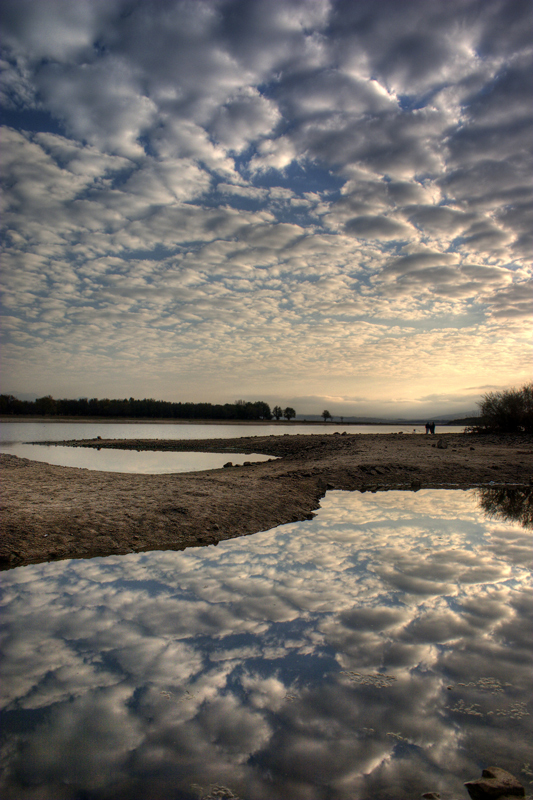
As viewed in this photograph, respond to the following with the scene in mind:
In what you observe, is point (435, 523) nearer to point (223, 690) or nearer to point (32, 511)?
point (223, 690)

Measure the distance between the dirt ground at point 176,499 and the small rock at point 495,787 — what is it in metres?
5.98

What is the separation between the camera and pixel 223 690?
3.49 m

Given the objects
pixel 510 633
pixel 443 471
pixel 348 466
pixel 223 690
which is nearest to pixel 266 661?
pixel 223 690

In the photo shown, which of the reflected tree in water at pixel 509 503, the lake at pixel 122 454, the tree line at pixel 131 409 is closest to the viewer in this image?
the reflected tree in water at pixel 509 503

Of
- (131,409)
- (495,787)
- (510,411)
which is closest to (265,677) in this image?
(495,787)

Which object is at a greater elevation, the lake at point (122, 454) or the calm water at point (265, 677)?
the calm water at point (265, 677)

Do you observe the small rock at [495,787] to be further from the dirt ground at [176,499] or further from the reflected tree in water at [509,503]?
the reflected tree in water at [509,503]

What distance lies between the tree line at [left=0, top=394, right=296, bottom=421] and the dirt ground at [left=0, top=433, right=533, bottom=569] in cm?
11727

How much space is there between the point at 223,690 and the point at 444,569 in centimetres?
419

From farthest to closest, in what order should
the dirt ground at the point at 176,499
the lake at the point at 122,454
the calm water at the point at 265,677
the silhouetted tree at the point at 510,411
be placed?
the silhouetted tree at the point at 510,411 < the lake at the point at 122,454 < the dirt ground at the point at 176,499 < the calm water at the point at 265,677

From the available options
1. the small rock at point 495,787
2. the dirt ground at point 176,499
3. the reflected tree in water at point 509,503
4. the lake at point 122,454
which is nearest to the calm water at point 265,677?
the small rock at point 495,787

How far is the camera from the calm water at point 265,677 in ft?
8.75

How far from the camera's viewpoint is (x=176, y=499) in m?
10.1

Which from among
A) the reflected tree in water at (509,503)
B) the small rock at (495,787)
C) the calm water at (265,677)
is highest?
the small rock at (495,787)
